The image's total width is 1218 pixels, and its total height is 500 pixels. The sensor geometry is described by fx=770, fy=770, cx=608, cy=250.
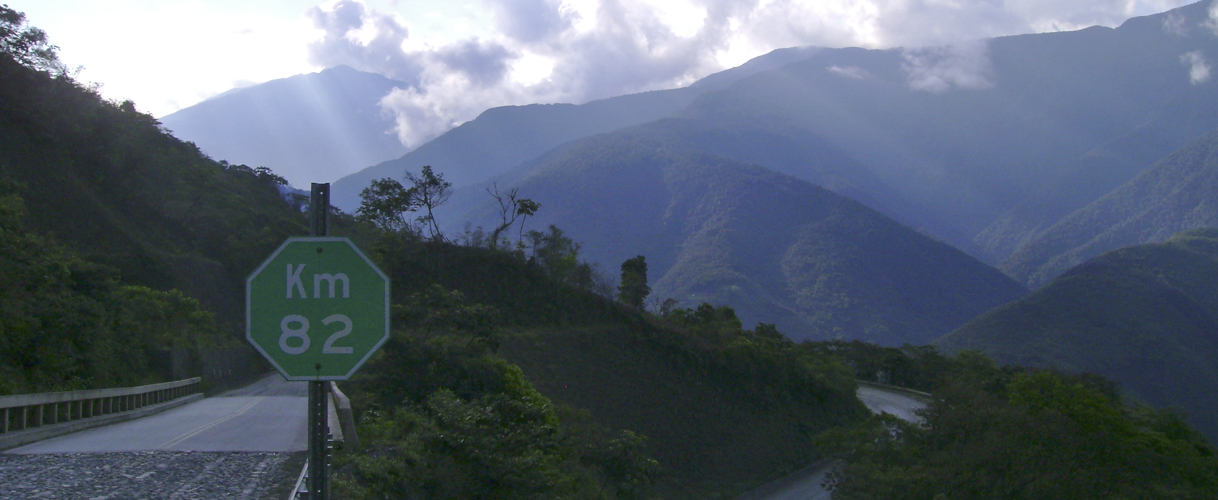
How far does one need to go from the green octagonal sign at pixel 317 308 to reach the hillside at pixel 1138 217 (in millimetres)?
151059

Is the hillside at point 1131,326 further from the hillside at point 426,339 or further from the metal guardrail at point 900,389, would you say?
the hillside at point 426,339

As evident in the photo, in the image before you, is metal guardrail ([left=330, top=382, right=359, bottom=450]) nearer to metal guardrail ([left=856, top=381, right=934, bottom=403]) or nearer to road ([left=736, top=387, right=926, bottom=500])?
road ([left=736, top=387, right=926, bottom=500])

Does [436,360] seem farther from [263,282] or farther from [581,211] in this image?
[581,211]

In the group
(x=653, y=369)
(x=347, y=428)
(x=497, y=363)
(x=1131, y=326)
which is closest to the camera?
(x=347, y=428)

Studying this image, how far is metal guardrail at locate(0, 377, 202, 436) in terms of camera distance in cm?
1123

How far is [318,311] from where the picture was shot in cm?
337

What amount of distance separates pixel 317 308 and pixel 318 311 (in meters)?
0.01

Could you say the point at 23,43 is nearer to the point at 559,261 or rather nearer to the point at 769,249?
the point at 559,261

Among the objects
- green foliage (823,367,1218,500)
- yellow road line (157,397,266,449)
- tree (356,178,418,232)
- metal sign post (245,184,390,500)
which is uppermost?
tree (356,178,418,232)

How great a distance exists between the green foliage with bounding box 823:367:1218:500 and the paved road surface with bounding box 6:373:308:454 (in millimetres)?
14412

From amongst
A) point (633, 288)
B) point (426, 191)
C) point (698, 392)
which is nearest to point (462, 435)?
point (698, 392)

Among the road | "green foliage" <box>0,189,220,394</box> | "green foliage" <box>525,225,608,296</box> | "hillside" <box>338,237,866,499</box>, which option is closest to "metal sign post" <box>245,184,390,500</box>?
"green foliage" <box>0,189,220,394</box>

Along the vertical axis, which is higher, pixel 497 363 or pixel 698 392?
pixel 497 363

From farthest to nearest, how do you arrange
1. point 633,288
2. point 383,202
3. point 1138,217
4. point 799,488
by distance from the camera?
1. point 1138,217
2. point 633,288
3. point 383,202
4. point 799,488
